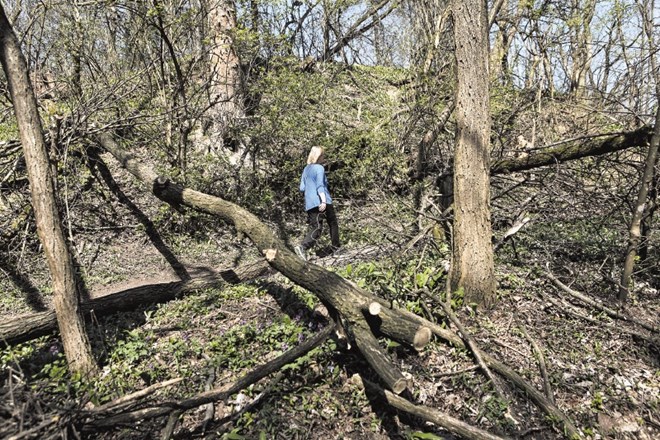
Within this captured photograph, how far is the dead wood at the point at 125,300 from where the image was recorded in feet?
15.1

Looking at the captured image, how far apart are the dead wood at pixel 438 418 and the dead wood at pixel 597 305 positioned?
7.71ft

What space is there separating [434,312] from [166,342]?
3.06m

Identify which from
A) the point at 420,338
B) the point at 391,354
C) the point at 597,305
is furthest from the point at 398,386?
the point at 597,305

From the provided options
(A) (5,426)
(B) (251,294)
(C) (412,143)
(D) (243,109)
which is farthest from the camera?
(C) (412,143)

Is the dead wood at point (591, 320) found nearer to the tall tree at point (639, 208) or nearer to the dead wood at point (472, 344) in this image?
the tall tree at point (639, 208)

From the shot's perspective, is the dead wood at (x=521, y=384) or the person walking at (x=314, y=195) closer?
the dead wood at (x=521, y=384)

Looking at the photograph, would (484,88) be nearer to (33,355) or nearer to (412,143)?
(33,355)

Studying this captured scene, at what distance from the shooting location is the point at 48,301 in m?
6.38

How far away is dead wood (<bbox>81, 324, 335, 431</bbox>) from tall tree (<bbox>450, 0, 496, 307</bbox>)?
1.70 meters

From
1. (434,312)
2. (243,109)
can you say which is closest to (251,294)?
(434,312)

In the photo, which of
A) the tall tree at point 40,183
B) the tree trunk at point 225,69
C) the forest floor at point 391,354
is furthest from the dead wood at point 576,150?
the tree trunk at point 225,69

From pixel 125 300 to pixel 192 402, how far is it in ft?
9.43

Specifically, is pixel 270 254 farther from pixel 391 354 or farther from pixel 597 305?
pixel 597 305

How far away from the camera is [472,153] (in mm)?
4469
